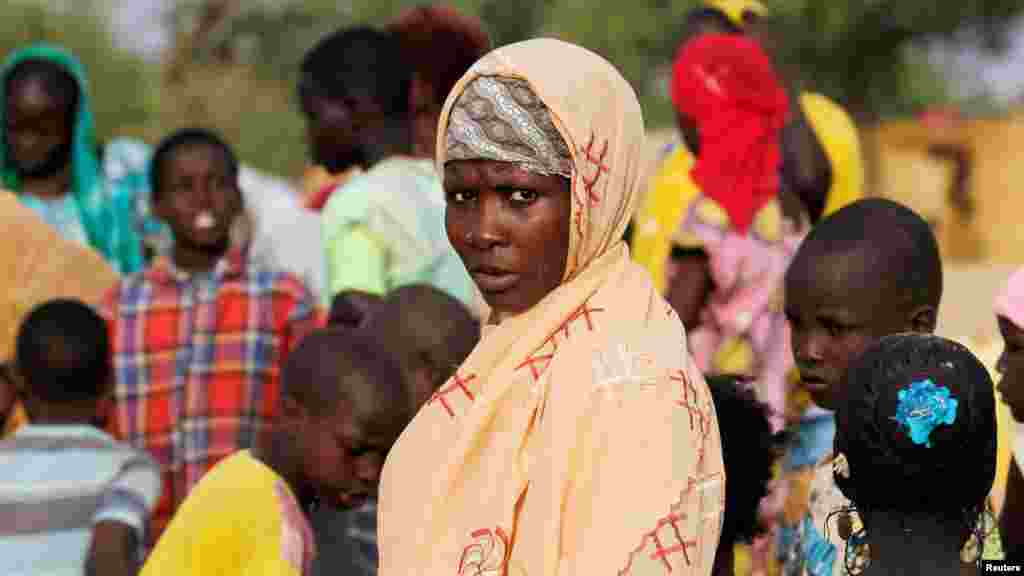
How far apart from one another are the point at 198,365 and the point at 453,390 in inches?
114

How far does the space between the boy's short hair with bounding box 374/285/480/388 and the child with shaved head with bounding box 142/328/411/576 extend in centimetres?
59

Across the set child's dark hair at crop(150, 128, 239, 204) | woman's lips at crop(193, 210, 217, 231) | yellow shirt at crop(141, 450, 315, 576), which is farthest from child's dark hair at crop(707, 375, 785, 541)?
child's dark hair at crop(150, 128, 239, 204)

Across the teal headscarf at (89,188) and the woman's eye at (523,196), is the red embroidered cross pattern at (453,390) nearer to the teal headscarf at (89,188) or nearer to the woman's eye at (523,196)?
the woman's eye at (523,196)

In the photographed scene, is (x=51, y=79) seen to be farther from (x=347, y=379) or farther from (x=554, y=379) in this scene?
(x=554, y=379)

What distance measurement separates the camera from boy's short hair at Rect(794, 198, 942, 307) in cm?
459

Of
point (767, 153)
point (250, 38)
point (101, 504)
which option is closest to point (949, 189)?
point (250, 38)

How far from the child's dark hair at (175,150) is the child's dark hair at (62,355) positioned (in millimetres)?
866

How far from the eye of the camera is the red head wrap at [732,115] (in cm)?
634

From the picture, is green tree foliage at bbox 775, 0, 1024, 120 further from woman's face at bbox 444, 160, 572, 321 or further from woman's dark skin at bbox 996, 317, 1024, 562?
woman's face at bbox 444, 160, 572, 321

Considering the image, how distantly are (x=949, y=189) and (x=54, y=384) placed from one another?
71.6ft

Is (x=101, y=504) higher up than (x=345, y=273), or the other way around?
(x=345, y=273)

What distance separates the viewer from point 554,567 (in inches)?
129

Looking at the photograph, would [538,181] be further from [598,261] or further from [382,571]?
[382,571]

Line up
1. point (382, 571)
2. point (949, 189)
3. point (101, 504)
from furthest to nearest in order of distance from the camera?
1. point (949, 189)
2. point (101, 504)
3. point (382, 571)
